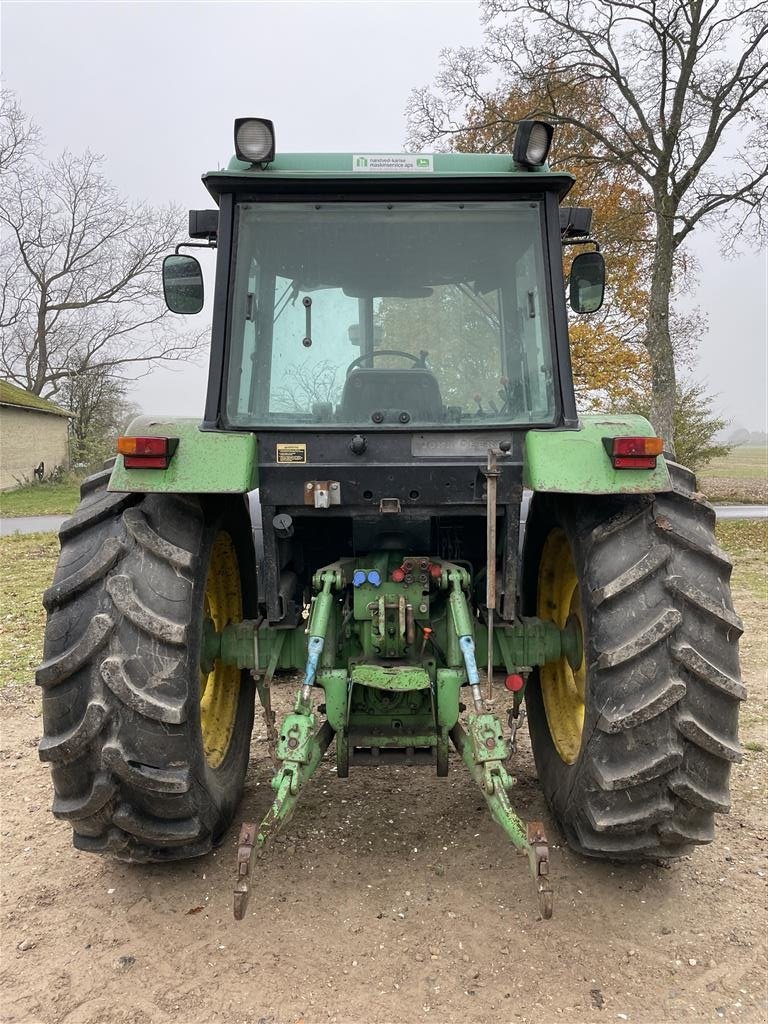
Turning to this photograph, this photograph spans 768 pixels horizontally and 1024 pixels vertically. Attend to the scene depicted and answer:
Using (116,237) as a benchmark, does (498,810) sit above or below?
below

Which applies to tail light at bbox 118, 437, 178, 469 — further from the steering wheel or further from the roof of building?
→ the roof of building

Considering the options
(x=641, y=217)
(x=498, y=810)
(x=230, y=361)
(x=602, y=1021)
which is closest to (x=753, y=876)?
(x=602, y=1021)

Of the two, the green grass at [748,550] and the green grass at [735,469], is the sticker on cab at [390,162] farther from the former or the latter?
the green grass at [735,469]

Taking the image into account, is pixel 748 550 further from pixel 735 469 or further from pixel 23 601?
pixel 735 469

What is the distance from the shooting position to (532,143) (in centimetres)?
302

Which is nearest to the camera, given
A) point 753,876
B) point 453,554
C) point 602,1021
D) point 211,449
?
point 602,1021

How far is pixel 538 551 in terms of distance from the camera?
3.76 meters

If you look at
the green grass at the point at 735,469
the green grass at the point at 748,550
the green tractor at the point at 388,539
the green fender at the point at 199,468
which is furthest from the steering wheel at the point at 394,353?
the green grass at the point at 735,469

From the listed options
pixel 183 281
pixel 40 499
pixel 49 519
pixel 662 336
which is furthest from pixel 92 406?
pixel 183 281

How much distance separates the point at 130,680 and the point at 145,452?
77cm

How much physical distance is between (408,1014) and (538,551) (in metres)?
2.04

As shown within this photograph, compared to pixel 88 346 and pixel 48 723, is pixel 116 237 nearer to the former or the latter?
pixel 88 346

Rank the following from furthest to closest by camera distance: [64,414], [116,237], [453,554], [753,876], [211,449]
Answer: [116,237] → [64,414] → [453,554] → [753,876] → [211,449]

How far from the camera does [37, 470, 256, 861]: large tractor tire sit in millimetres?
2609
